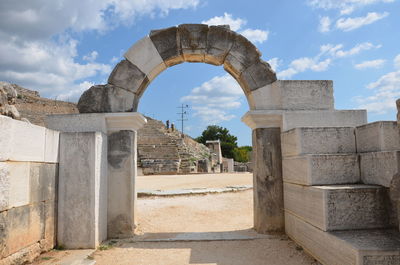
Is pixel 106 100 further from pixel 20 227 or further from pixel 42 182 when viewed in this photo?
pixel 20 227

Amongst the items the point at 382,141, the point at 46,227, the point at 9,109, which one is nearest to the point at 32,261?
the point at 46,227

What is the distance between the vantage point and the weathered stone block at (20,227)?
3123 mm

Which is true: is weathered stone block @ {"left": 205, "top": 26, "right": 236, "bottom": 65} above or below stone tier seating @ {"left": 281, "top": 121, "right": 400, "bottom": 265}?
above

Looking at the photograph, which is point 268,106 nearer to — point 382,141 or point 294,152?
point 294,152

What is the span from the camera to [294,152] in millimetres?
4371

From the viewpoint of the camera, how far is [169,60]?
5215 mm

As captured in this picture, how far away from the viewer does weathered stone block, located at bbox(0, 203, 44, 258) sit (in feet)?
10.2

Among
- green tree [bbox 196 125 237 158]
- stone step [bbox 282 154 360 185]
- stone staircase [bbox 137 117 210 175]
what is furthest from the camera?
green tree [bbox 196 125 237 158]

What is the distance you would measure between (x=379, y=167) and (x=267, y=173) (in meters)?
1.77

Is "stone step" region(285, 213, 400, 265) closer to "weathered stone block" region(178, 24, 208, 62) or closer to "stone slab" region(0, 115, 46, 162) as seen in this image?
"weathered stone block" region(178, 24, 208, 62)

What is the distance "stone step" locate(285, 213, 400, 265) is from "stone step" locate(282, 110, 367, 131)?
1594 millimetres

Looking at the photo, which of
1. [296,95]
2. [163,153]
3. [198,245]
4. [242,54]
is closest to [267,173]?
[296,95]

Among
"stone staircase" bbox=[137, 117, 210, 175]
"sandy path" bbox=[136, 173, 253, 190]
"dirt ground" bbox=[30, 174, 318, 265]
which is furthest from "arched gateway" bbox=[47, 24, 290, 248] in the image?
"stone staircase" bbox=[137, 117, 210, 175]

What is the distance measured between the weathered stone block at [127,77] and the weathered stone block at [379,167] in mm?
3467
